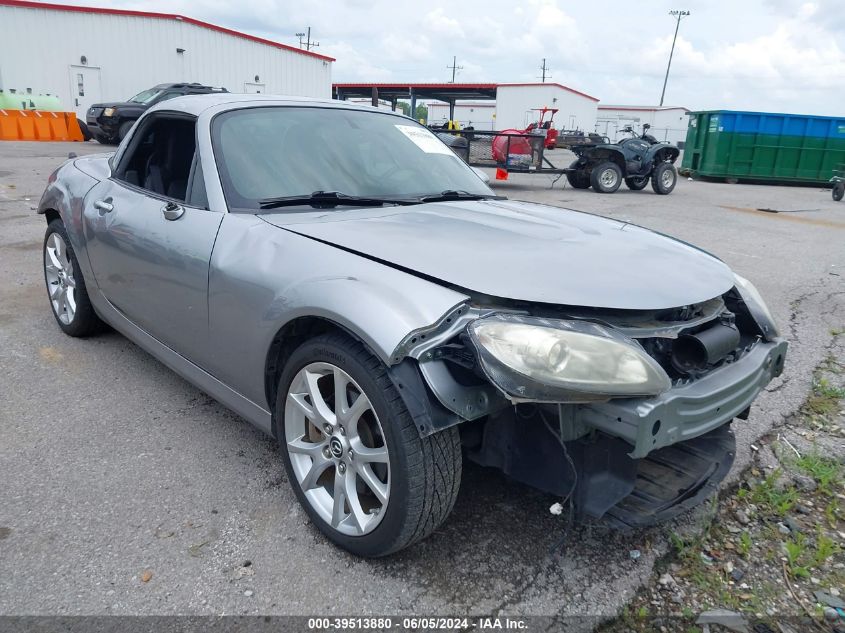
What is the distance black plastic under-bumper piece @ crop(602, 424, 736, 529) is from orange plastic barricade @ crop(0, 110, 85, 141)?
22.9m

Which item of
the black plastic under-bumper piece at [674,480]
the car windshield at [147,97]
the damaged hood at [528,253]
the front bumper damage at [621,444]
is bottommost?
the black plastic under-bumper piece at [674,480]

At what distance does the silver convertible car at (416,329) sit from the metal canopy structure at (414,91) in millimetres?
43848

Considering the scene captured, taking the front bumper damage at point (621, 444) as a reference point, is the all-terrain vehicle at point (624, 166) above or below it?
above

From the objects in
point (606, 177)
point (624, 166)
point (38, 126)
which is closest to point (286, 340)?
point (606, 177)

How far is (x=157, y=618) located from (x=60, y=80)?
2928cm

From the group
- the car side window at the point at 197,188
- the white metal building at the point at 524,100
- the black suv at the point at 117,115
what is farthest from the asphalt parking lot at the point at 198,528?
the white metal building at the point at 524,100

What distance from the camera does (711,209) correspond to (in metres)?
12.8

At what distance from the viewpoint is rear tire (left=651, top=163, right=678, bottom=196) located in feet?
49.1

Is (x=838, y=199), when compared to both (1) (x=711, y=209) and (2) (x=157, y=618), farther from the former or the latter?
(2) (x=157, y=618)

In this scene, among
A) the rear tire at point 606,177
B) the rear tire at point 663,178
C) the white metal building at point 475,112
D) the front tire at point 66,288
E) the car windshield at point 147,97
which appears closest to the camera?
the front tire at point 66,288

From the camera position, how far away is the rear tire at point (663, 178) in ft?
49.1

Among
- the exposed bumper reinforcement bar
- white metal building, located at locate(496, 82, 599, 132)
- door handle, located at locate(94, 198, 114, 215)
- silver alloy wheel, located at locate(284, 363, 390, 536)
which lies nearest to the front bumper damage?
the exposed bumper reinforcement bar

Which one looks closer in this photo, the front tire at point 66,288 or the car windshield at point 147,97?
the front tire at point 66,288

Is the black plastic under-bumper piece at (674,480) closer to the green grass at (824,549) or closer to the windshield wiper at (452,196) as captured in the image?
the green grass at (824,549)
